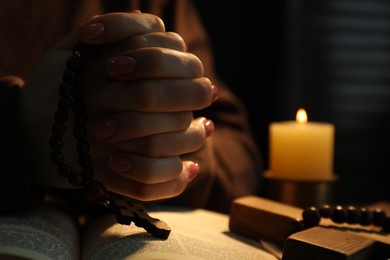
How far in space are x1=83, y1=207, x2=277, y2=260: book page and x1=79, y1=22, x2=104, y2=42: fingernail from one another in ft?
0.77

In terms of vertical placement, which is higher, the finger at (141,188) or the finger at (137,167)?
the finger at (137,167)

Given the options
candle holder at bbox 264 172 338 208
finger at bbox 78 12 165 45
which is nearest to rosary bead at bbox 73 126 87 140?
finger at bbox 78 12 165 45

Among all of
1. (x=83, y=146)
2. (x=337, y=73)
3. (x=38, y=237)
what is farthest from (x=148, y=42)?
(x=337, y=73)

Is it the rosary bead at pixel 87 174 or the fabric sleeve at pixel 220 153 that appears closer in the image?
the rosary bead at pixel 87 174

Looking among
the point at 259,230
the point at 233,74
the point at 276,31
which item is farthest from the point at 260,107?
the point at 259,230

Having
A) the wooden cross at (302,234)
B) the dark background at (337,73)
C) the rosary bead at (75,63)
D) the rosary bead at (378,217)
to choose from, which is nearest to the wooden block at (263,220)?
the wooden cross at (302,234)

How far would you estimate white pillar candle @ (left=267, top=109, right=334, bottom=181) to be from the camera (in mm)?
1021

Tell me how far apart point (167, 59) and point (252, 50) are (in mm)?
1122

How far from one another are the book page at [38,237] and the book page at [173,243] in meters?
0.03

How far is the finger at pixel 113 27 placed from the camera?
0.61 metres

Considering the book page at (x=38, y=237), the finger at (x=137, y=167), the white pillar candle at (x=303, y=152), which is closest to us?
the book page at (x=38, y=237)

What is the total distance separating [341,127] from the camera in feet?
6.12

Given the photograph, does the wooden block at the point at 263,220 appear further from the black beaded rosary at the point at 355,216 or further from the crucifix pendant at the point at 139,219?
the crucifix pendant at the point at 139,219

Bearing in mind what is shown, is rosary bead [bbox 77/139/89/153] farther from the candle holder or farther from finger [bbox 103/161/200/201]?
the candle holder
